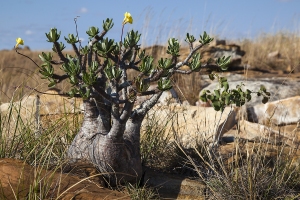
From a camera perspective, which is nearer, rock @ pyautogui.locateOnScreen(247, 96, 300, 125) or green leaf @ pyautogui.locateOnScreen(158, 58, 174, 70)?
A: green leaf @ pyautogui.locateOnScreen(158, 58, 174, 70)

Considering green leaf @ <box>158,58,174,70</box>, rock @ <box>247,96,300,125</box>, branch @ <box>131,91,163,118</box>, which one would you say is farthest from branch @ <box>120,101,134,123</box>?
rock @ <box>247,96,300,125</box>

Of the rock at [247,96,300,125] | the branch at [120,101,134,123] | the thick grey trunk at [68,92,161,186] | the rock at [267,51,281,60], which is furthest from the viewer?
the rock at [267,51,281,60]

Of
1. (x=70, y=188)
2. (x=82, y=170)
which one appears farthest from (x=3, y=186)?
(x=82, y=170)

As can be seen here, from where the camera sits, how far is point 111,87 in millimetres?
3633

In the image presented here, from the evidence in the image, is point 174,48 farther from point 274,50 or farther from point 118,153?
point 274,50

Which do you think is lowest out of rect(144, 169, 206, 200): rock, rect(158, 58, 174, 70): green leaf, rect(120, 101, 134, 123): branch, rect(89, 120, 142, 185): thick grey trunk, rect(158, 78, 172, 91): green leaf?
rect(144, 169, 206, 200): rock

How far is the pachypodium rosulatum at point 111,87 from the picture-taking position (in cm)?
320

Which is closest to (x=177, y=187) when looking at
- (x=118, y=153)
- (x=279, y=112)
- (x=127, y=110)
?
(x=118, y=153)

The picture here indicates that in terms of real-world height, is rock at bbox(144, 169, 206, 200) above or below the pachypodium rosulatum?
below

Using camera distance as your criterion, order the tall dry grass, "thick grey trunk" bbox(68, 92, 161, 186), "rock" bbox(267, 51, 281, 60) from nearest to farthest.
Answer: "thick grey trunk" bbox(68, 92, 161, 186), the tall dry grass, "rock" bbox(267, 51, 281, 60)

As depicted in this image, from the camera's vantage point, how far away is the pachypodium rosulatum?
3199 millimetres

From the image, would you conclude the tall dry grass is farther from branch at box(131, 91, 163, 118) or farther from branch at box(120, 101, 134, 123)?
branch at box(120, 101, 134, 123)

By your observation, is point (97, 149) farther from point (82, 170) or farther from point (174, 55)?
point (174, 55)

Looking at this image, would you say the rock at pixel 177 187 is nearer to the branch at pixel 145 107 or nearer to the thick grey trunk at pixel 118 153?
the thick grey trunk at pixel 118 153
